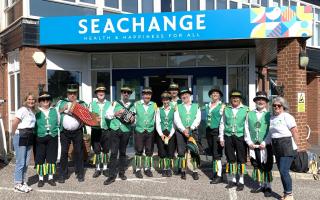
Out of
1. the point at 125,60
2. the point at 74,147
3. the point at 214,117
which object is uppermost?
the point at 125,60

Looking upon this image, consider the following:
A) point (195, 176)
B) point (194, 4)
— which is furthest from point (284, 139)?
point (194, 4)

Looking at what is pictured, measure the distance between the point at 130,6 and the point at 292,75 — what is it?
225 inches

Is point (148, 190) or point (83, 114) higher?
point (83, 114)

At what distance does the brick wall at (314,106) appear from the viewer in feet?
51.9

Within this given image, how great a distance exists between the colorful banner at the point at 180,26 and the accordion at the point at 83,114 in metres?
2.56

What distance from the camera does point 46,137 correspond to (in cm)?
742

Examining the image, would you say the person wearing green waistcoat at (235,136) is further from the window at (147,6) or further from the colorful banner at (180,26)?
the window at (147,6)

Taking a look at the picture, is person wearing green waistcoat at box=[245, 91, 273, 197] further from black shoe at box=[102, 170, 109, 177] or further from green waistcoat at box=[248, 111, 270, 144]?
black shoe at box=[102, 170, 109, 177]

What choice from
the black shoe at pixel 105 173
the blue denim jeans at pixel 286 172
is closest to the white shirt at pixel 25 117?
the black shoe at pixel 105 173

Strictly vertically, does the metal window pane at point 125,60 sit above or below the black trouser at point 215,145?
above

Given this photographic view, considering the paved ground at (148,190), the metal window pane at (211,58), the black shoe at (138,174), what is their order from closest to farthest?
the paved ground at (148,190) → the black shoe at (138,174) → the metal window pane at (211,58)

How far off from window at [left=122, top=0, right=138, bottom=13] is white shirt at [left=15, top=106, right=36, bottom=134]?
606 cm

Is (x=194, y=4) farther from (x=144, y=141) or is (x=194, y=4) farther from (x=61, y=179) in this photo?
(x=61, y=179)

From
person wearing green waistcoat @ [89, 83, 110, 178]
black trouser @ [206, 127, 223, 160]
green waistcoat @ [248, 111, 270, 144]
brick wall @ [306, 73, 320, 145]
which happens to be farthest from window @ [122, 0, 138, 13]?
brick wall @ [306, 73, 320, 145]
